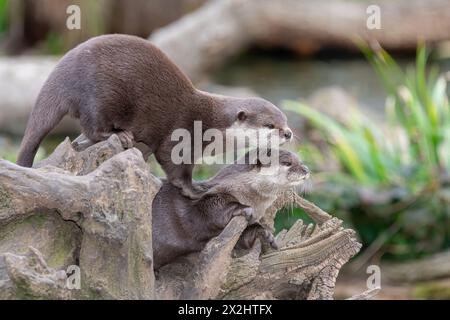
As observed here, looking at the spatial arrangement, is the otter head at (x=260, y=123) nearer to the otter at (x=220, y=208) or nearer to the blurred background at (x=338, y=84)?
the blurred background at (x=338, y=84)

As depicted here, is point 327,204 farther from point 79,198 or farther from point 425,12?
point 425,12

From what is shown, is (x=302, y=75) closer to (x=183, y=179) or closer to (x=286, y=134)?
(x=286, y=134)

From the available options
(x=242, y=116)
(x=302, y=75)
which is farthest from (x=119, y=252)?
(x=302, y=75)

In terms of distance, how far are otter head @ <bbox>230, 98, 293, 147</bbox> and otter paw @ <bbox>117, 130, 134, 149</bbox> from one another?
1.51ft

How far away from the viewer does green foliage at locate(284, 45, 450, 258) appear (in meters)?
5.80

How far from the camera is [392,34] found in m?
10.4

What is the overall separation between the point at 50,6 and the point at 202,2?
194cm

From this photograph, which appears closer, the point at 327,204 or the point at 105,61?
the point at 105,61

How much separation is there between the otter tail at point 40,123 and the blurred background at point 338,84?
988 millimetres

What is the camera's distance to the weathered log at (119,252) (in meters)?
2.34

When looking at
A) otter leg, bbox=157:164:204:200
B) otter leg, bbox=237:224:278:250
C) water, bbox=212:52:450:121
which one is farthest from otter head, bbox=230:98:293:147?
water, bbox=212:52:450:121

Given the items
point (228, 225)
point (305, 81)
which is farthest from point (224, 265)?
point (305, 81)

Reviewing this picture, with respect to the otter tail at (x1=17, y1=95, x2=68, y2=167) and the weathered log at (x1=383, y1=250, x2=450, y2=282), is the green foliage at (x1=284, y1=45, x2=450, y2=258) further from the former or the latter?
the otter tail at (x1=17, y1=95, x2=68, y2=167)

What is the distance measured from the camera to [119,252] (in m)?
2.35
